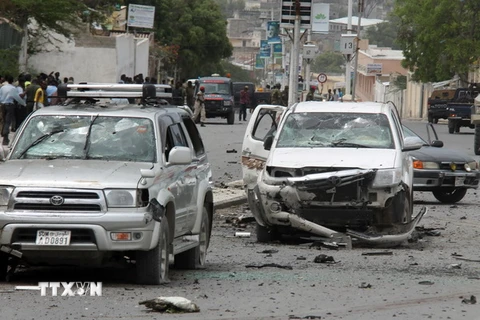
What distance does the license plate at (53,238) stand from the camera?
9.96 meters

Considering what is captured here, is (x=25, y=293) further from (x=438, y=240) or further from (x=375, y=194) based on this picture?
(x=438, y=240)

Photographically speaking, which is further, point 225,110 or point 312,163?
point 225,110

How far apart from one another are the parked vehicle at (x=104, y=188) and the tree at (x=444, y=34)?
62808 millimetres

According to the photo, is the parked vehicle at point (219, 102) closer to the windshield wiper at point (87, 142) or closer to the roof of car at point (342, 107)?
the roof of car at point (342, 107)

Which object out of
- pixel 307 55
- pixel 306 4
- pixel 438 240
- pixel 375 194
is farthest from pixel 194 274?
pixel 307 55

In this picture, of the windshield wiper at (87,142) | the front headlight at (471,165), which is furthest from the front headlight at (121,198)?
the front headlight at (471,165)

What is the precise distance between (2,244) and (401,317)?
3396mm

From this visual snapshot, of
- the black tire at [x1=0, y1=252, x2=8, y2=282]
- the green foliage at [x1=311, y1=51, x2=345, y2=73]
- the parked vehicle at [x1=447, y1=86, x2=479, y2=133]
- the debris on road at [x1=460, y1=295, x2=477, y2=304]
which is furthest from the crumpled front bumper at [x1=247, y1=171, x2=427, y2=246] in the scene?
the green foliage at [x1=311, y1=51, x2=345, y2=73]

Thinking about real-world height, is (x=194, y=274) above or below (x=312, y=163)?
below

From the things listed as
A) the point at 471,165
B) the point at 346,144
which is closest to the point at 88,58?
the point at 471,165

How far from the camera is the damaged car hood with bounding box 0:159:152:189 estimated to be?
10.1 metres

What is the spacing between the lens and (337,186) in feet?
45.4

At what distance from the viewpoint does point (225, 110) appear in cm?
5338

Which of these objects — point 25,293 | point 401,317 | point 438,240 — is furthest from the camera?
point 438,240
